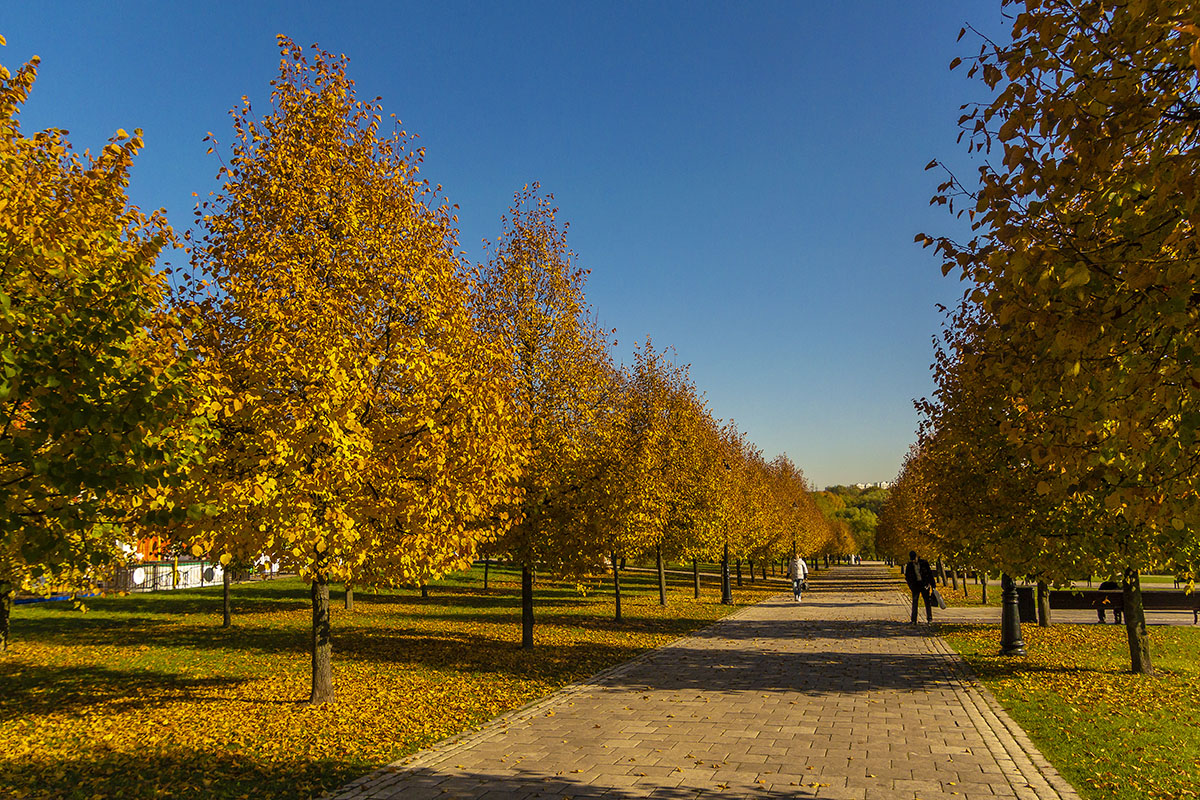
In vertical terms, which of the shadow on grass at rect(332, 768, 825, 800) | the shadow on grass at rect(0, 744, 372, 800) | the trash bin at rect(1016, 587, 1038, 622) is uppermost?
the shadow on grass at rect(332, 768, 825, 800)

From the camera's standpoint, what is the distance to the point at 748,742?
9.09 metres

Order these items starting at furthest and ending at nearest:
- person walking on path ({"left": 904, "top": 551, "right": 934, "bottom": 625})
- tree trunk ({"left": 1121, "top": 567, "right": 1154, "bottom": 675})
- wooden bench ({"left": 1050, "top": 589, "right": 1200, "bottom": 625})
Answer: person walking on path ({"left": 904, "top": 551, "right": 934, "bottom": 625})
wooden bench ({"left": 1050, "top": 589, "right": 1200, "bottom": 625})
tree trunk ({"left": 1121, "top": 567, "right": 1154, "bottom": 675})

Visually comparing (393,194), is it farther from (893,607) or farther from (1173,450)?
(893,607)

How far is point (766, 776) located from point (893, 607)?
2602 centimetres

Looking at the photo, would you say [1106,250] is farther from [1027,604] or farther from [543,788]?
[1027,604]

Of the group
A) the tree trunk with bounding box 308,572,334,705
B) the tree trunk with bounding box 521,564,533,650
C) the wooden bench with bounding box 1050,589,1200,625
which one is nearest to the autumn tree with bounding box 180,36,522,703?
the tree trunk with bounding box 308,572,334,705

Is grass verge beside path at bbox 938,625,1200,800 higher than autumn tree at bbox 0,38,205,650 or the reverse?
the reverse

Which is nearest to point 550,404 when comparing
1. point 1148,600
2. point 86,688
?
point 86,688

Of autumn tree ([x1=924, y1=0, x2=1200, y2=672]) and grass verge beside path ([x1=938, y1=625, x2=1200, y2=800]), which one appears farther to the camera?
grass verge beside path ([x1=938, y1=625, x2=1200, y2=800])

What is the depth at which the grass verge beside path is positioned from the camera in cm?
764

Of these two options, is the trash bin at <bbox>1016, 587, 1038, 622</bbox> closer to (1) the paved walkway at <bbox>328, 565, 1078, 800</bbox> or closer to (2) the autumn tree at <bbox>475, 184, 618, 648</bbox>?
(1) the paved walkway at <bbox>328, 565, 1078, 800</bbox>

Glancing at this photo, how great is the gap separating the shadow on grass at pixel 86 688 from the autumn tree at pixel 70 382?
595cm

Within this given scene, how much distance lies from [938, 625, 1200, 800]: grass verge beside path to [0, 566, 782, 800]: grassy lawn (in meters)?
7.60

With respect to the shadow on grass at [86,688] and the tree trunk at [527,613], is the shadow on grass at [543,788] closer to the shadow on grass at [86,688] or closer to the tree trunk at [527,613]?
the shadow on grass at [86,688]
